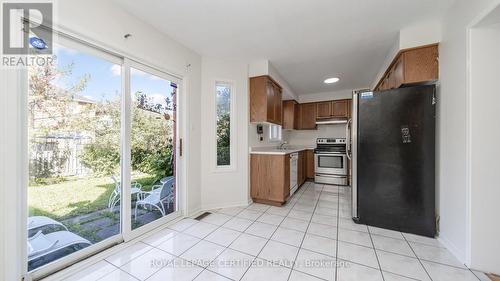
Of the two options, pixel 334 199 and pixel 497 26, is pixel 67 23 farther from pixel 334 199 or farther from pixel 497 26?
pixel 334 199

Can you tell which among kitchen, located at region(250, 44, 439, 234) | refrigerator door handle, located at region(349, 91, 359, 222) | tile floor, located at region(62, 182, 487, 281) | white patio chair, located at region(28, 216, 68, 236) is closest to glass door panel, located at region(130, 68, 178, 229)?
tile floor, located at region(62, 182, 487, 281)

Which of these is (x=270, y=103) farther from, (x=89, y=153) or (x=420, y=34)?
(x=89, y=153)

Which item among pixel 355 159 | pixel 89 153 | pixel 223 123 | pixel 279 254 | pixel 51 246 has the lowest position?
pixel 279 254

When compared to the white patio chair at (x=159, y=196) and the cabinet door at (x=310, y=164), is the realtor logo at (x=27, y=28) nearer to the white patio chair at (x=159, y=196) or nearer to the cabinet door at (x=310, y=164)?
the white patio chair at (x=159, y=196)

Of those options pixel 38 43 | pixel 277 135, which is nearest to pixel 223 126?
pixel 277 135

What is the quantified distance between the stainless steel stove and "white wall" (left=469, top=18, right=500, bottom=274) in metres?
3.00

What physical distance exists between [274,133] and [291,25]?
9.14 ft

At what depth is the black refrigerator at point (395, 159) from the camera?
6.98ft

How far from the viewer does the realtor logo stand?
4.21ft

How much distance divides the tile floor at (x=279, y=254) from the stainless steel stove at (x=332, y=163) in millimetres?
2081

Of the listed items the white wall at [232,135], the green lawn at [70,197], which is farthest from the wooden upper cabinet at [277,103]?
the green lawn at [70,197]

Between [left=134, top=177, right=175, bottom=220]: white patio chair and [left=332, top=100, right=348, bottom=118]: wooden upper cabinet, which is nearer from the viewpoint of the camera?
[left=134, top=177, right=175, bottom=220]: white patio chair

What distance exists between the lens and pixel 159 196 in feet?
8.09

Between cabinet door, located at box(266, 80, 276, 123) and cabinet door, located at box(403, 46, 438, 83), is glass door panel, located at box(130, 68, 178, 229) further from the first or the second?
cabinet door, located at box(403, 46, 438, 83)
